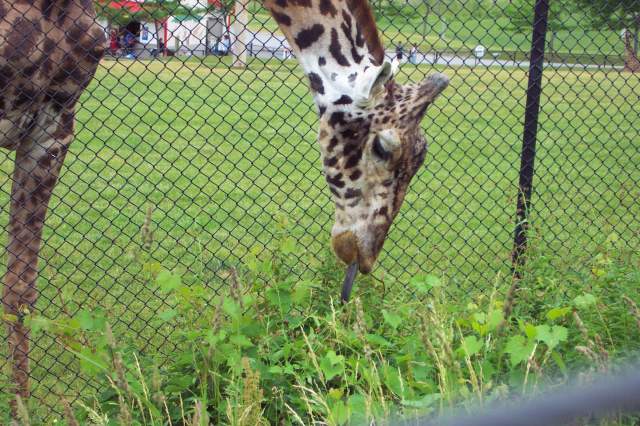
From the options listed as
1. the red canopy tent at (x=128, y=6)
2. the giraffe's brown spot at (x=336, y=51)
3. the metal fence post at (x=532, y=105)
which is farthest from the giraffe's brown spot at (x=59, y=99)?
the metal fence post at (x=532, y=105)

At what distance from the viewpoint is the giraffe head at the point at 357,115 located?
3.45 m

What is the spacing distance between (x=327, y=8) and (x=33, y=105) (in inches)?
59.2

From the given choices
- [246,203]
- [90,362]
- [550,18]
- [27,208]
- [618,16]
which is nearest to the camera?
[90,362]

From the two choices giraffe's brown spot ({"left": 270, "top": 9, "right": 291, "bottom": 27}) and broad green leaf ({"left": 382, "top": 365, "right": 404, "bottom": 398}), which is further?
giraffe's brown spot ({"left": 270, "top": 9, "right": 291, "bottom": 27})

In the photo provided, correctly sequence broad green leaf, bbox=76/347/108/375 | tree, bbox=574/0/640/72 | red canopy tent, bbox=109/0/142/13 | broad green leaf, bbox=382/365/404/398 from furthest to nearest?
tree, bbox=574/0/640/72 < red canopy tent, bbox=109/0/142/13 < broad green leaf, bbox=382/365/404/398 < broad green leaf, bbox=76/347/108/375

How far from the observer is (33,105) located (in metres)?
3.85

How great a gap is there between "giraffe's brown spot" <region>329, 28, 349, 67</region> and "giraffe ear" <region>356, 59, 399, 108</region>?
0.38 ft

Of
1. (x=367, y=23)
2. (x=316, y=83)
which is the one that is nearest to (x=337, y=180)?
(x=316, y=83)

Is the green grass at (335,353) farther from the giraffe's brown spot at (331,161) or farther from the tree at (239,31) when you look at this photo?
the tree at (239,31)

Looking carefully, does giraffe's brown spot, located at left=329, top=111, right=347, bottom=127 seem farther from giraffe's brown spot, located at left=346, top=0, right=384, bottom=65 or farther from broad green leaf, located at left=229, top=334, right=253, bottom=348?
broad green leaf, located at left=229, top=334, right=253, bottom=348

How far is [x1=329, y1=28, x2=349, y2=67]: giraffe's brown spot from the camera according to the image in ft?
11.5

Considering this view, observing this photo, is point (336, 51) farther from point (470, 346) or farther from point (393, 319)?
point (470, 346)

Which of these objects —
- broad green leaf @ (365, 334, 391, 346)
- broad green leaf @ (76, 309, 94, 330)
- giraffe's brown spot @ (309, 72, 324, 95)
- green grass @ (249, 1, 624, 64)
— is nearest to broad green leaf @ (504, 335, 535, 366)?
broad green leaf @ (365, 334, 391, 346)

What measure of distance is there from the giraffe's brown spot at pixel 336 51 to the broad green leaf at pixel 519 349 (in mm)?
1383
